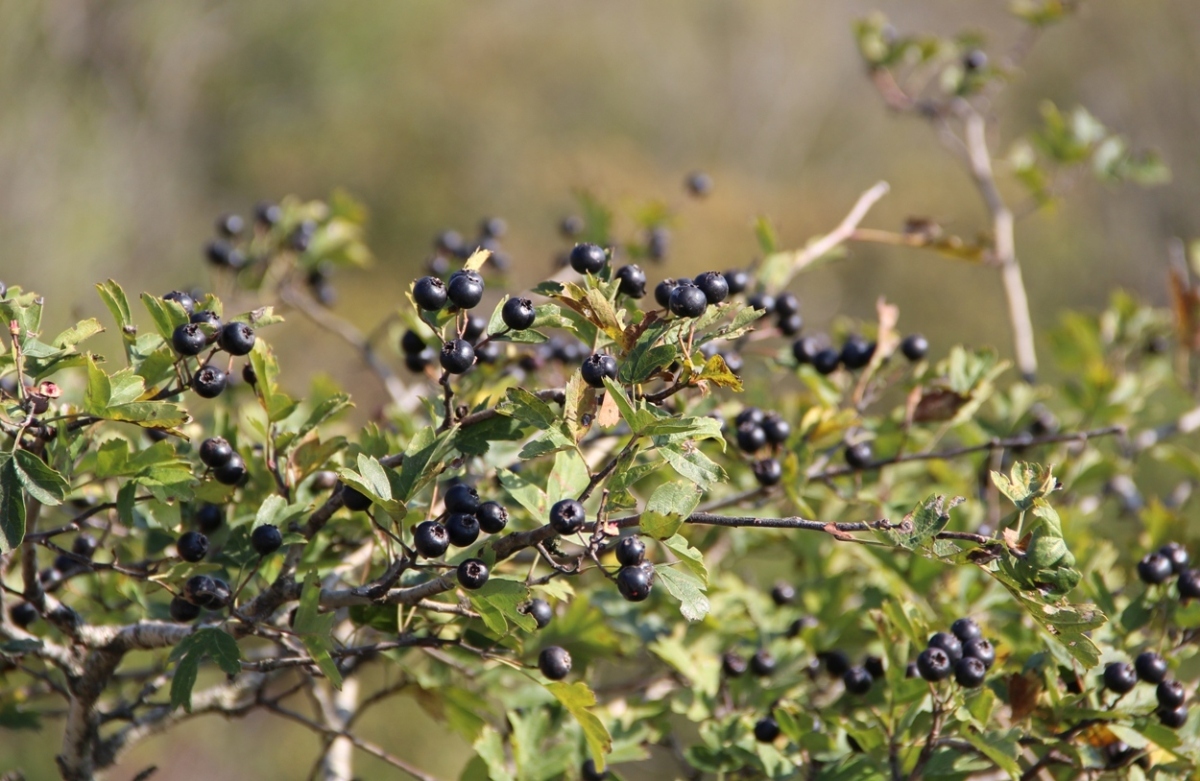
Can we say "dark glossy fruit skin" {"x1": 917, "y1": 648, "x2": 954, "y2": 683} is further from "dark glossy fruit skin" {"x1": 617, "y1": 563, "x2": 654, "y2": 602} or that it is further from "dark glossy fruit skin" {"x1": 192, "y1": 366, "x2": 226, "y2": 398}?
"dark glossy fruit skin" {"x1": 192, "y1": 366, "x2": 226, "y2": 398}

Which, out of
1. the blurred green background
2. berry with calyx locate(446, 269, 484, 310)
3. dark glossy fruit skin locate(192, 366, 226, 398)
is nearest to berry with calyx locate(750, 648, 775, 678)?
berry with calyx locate(446, 269, 484, 310)

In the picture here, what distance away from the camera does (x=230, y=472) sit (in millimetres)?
1459

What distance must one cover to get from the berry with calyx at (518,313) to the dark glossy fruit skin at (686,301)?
0.19 m

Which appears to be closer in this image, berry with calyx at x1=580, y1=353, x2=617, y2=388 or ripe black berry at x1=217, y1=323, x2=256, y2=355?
berry with calyx at x1=580, y1=353, x2=617, y2=388

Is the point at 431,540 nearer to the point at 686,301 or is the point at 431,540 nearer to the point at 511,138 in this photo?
the point at 686,301

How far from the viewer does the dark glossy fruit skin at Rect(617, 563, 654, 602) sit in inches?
46.7

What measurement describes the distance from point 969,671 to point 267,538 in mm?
991

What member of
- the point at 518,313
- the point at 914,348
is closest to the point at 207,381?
the point at 518,313

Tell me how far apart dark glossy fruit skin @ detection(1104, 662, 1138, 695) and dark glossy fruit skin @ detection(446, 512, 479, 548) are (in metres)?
0.98

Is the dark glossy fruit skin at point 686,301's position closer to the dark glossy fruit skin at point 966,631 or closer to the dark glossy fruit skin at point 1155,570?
the dark glossy fruit skin at point 966,631

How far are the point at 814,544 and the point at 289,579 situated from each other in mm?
1217

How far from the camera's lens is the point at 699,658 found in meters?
1.86

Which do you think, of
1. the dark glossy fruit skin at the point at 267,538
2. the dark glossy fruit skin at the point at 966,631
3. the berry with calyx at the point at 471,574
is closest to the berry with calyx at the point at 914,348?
the dark glossy fruit skin at the point at 966,631

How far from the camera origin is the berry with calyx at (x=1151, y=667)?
152 cm
